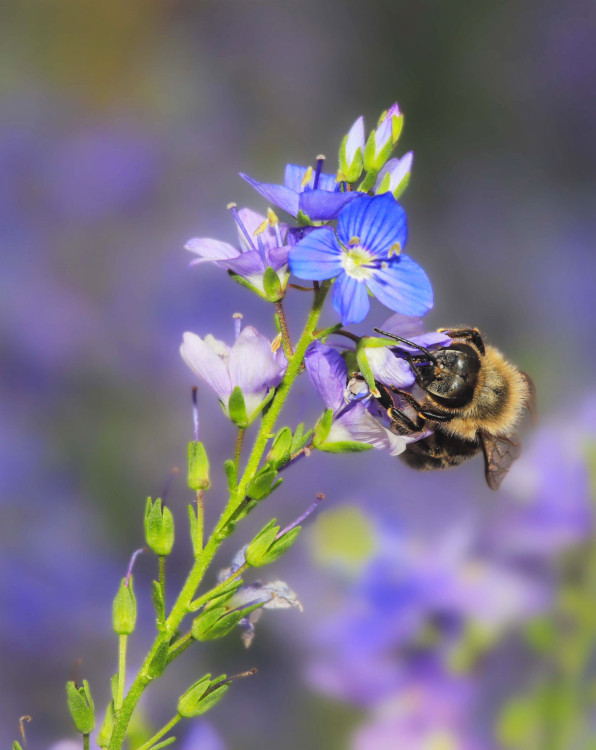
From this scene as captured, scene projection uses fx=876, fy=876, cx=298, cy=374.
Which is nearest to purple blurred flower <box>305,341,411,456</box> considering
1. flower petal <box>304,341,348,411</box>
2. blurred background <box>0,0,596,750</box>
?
flower petal <box>304,341,348,411</box>

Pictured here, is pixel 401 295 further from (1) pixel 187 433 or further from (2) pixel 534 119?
(2) pixel 534 119

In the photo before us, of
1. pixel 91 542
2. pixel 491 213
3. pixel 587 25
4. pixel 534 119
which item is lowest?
pixel 91 542

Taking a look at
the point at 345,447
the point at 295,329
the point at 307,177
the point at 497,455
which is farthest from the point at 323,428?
Result: the point at 295,329

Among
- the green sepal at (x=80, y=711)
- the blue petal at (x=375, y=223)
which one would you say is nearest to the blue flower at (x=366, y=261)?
the blue petal at (x=375, y=223)

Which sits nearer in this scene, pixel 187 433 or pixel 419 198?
pixel 187 433

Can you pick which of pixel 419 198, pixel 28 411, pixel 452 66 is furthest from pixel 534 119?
pixel 28 411

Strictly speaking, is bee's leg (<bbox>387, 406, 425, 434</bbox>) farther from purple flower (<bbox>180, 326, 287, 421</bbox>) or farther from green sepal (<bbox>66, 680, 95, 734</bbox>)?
green sepal (<bbox>66, 680, 95, 734</bbox>)
